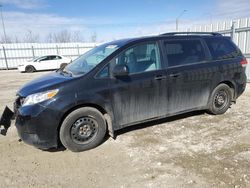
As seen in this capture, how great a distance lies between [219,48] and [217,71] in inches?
23.2

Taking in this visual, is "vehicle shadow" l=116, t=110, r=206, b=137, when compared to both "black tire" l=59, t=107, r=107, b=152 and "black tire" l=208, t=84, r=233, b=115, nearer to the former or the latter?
"black tire" l=208, t=84, r=233, b=115

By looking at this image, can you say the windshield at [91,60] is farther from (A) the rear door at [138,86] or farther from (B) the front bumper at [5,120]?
(B) the front bumper at [5,120]

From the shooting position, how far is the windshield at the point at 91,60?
3.90m

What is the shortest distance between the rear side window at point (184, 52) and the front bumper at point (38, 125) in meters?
2.41

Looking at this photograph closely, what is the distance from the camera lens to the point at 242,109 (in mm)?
5570

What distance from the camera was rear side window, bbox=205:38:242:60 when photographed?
190 inches

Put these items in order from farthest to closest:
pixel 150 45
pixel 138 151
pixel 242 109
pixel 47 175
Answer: pixel 242 109
pixel 150 45
pixel 138 151
pixel 47 175

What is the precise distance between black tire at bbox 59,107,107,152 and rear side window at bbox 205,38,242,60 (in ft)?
9.62

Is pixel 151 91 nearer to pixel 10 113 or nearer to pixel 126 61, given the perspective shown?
pixel 126 61

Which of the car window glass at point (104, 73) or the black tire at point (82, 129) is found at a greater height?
the car window glass at point (104, 73)

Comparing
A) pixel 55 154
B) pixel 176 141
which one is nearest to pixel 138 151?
pixel 176 141

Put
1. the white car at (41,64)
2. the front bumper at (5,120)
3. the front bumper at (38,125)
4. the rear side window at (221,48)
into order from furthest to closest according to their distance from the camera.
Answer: the white car at (41,64), the rear side window at (221,48), the front bumper at (5,120), the front bumper at (38,125)

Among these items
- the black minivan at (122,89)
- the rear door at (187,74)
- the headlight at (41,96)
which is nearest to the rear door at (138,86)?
the black minivan at (122,89)

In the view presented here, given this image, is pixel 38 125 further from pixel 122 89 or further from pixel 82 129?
pixel 122 89
